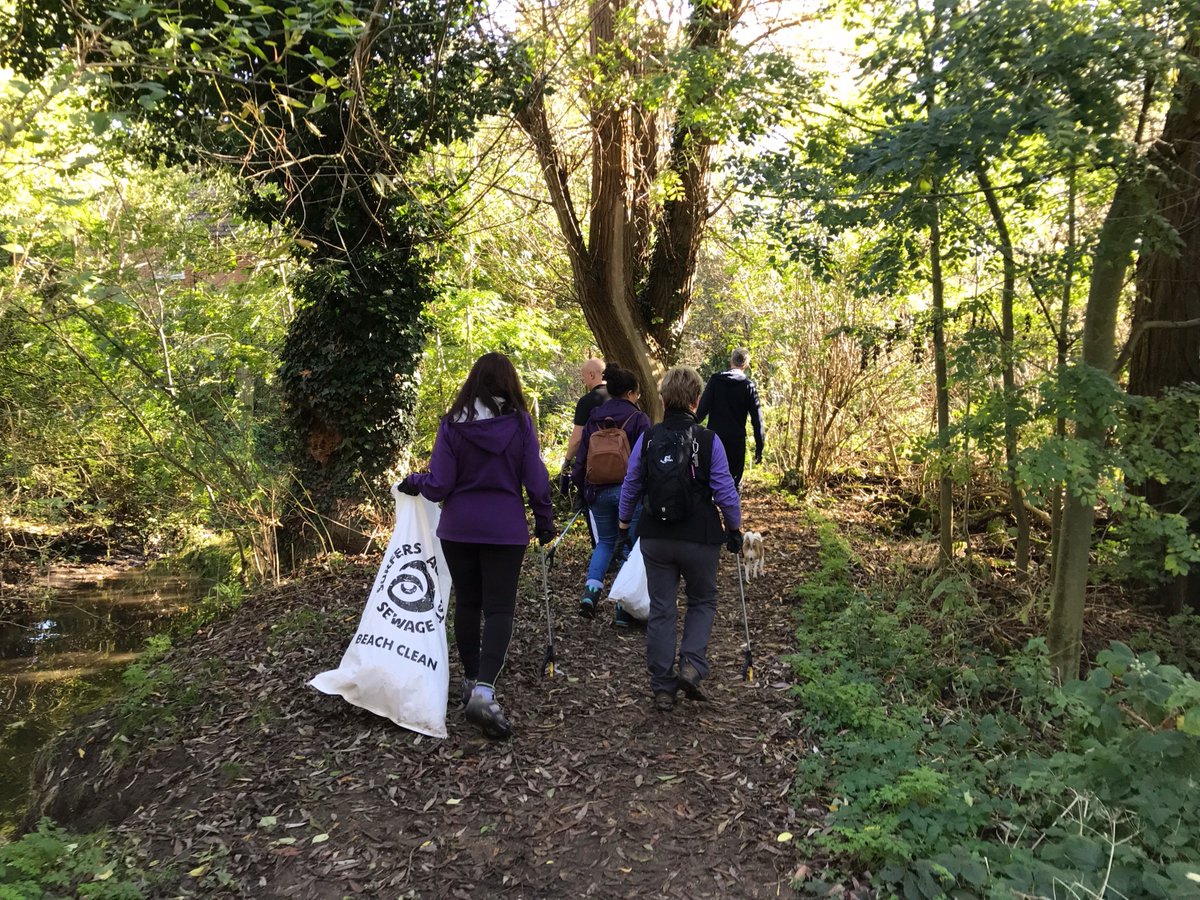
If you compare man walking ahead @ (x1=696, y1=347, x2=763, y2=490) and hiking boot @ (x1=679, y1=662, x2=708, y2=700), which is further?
man walking ahead @ (x1=696, y1=347, x2=763, y2=490)

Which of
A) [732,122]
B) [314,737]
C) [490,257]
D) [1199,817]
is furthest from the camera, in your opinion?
[490,257]

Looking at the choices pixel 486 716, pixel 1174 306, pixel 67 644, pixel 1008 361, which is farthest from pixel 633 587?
pixel 67 644

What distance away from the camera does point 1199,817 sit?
2.74m

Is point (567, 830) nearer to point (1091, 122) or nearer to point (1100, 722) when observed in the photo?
point (1100, 722)

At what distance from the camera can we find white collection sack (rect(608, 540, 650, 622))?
205 inches

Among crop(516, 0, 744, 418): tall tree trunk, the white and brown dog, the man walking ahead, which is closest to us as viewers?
the white and brown dog

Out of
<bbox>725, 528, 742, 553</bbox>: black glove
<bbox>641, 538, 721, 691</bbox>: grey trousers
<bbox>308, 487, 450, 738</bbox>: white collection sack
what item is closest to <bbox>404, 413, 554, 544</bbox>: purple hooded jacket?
<bbox>308, 487, 450, 738</bbox>: white collection sack

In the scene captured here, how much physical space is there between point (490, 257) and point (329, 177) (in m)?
5.68

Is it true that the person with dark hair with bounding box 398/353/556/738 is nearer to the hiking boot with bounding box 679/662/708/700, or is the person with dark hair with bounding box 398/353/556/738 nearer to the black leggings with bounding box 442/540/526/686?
the black leggings with bounding box 442/540/526/686

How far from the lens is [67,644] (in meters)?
8.71

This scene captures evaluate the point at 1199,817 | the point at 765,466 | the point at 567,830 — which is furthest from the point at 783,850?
the point at 765,466

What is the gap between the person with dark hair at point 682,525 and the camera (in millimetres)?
4047

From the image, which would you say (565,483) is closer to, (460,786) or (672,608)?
(672,608)

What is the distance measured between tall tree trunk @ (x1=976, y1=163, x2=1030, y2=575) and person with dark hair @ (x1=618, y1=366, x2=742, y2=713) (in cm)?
171
